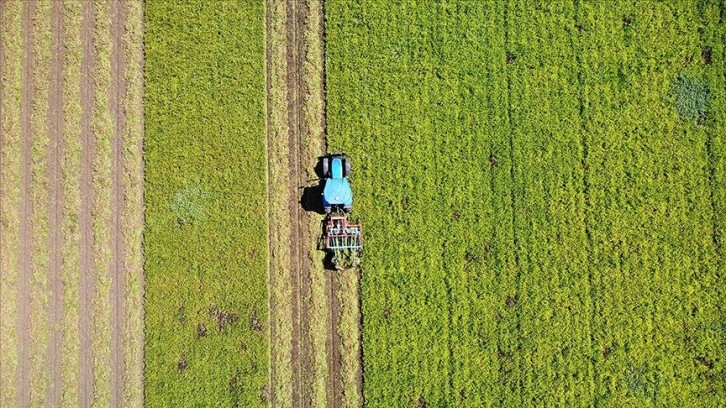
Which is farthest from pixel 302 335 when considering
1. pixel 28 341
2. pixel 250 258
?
pixel 28 341

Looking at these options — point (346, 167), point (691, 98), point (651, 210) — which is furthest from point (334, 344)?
point (691, 98)

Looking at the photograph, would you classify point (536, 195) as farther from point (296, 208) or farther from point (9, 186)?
point (9, 186)

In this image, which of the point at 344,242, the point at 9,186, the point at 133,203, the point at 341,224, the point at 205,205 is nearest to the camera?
the point at 344,242

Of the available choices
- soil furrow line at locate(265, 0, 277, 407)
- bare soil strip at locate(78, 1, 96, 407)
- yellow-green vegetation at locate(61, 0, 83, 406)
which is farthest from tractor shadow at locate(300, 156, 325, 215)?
yellow-green vegetation at locate(61, 0, 83, 406)

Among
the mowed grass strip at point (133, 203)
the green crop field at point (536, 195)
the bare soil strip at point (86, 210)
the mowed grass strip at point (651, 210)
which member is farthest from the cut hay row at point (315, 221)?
the mowed grass strip at point (651, 210)

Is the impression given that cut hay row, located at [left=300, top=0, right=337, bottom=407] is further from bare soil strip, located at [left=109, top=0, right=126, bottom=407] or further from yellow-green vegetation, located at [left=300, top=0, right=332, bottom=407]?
bare soil strip, located at [left=109, top=0, right=126, bottom=407]

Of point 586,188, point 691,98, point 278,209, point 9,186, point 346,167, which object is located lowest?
point 278,209
